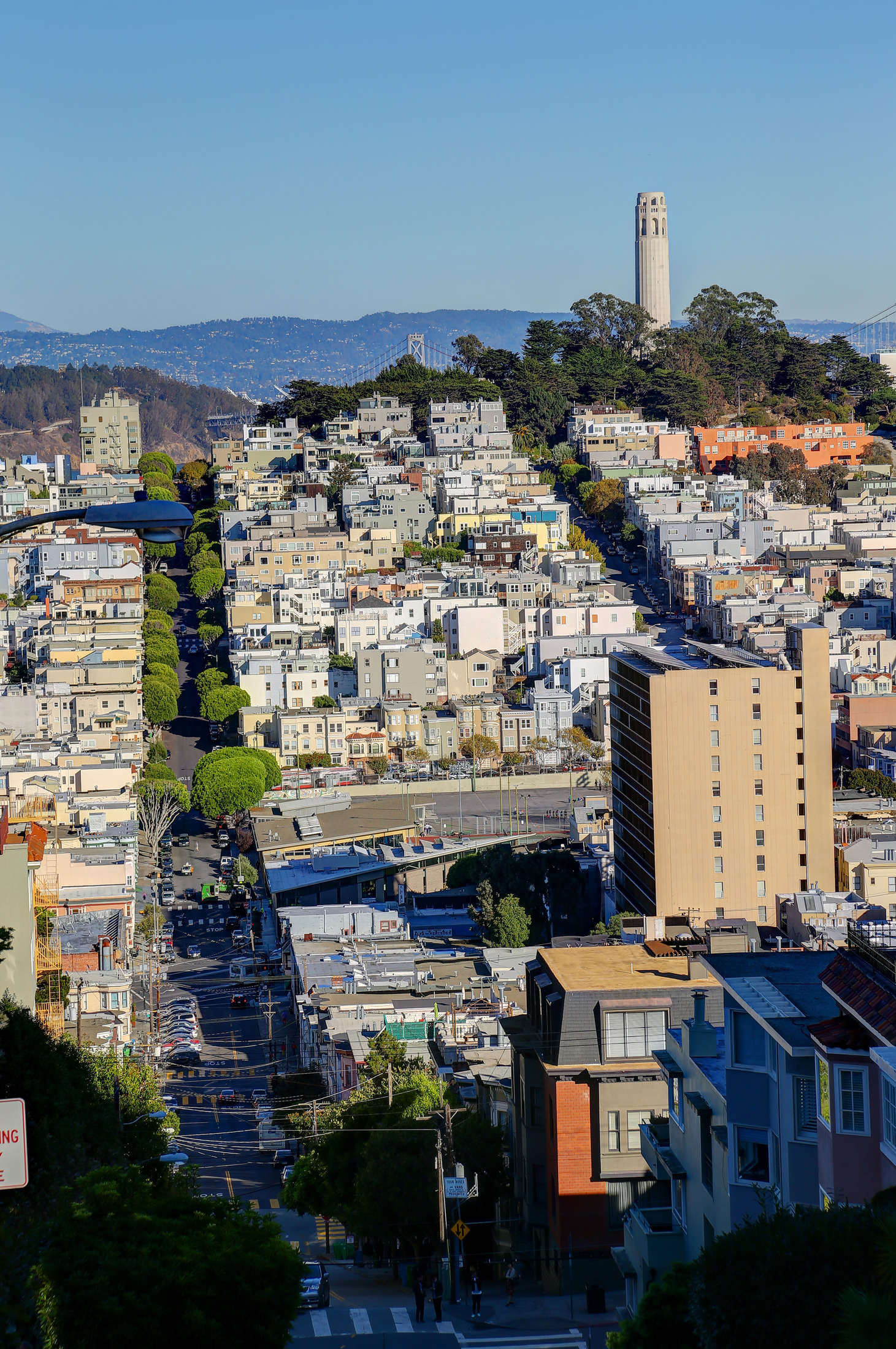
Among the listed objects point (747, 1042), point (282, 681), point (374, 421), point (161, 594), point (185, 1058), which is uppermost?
point (374, 421)

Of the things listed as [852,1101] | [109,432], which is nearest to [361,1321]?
[852,1101]

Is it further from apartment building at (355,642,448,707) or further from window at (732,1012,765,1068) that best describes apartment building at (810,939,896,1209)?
apartment building at (355,642,448,707)

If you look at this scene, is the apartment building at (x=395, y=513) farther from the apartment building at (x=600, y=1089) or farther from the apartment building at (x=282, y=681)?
the apartment building at (x=600, y=1089)

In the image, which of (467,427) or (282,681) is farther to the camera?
(467,427)

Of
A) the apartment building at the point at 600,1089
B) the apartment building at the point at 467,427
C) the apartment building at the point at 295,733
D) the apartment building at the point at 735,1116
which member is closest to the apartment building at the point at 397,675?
the apartment building at the point at 295,733

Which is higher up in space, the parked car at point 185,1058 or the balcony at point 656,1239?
the balcony at point 656,1239

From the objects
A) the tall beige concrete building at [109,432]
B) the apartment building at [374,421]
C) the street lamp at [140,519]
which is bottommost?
the street lamp at [140,519]

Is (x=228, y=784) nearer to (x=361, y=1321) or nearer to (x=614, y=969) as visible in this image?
(x=614, y=969)
